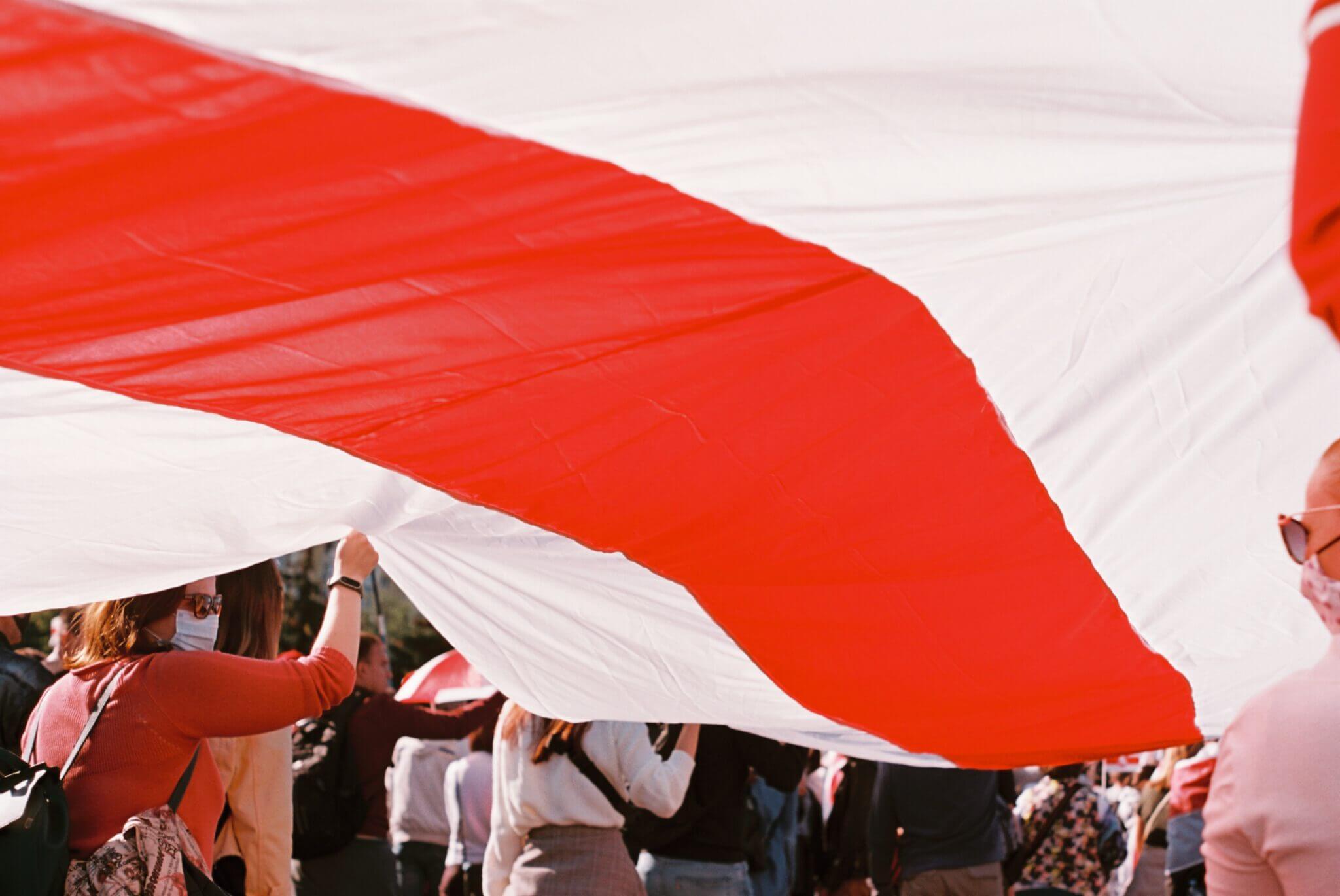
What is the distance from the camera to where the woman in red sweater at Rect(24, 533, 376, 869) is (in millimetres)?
2992

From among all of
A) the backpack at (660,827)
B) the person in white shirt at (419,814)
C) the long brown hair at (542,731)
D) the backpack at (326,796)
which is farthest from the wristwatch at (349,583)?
the person in white shirt at (419,814)

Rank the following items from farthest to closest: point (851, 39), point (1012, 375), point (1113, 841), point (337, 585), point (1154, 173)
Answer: point (1113, 841) < point (337, 585) < point (1012, 375) < point (1154, 173) < point (851, 39)

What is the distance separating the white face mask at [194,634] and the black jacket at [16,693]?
1138 mm

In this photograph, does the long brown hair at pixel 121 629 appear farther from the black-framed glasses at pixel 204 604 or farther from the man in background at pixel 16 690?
the man in background at pixel 16 690

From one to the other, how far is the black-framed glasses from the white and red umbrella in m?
4.37

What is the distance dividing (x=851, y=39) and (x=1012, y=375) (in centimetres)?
98

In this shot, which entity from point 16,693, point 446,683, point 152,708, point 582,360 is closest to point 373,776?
point 16,693

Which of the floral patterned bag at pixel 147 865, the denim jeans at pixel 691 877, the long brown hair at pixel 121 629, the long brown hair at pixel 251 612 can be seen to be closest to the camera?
the floral patterned bag at pixel 147 865

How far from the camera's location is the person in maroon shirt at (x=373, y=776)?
5.87 meters

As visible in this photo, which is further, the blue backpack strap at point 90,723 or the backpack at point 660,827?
the backpack at point 660,827

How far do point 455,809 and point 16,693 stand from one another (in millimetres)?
2774

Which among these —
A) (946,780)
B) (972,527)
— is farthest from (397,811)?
(972,527)

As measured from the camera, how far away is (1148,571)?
294 centimetres

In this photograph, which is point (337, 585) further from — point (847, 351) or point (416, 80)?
point (416, 80)
